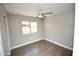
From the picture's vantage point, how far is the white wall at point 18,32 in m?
0.94

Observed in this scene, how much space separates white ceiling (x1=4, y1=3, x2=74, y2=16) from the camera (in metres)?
0.92

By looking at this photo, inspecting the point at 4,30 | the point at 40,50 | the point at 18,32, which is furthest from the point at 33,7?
the point at 40,50

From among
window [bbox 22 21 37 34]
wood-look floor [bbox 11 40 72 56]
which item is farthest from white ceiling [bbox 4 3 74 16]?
wood-look floor [bbox 11 40 72 56]

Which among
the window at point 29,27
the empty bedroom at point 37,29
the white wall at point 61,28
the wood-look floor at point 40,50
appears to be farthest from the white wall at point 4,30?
the white wall at point 61,28

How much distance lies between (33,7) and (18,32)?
1.49 feet

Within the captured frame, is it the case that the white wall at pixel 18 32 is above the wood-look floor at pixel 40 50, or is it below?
above

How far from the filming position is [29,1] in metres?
0.92

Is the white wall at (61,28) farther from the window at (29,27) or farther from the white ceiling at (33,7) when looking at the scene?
the window at (29,27)

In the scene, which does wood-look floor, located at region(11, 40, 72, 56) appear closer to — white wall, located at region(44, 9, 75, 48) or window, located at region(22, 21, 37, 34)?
white wall, located at region(44, 9, 75, 48)

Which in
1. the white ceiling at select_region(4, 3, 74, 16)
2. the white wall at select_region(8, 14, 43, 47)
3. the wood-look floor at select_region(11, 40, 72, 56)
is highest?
the white ceiling at select_region(4, 3, 74, 16)

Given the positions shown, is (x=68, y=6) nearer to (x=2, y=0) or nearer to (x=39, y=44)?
(x=39, y=44)

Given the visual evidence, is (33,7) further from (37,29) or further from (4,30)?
(4,30)

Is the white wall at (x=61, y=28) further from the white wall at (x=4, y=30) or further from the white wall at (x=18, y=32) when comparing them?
the white wall at (x=4, y=30)

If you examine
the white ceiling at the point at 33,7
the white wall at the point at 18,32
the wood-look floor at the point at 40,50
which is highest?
the white ceiling at the point at 33,7
